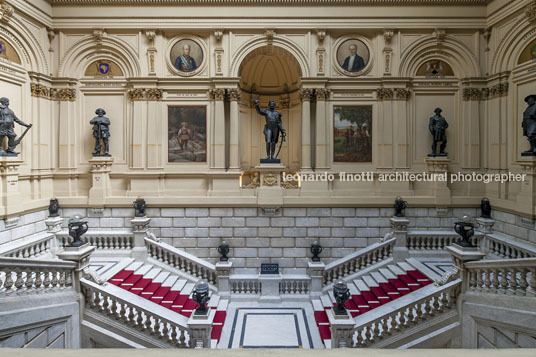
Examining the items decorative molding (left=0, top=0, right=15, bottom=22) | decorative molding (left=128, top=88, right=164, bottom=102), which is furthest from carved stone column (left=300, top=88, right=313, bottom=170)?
decorative molding (left=0, top=0, right=15, bottom=22)

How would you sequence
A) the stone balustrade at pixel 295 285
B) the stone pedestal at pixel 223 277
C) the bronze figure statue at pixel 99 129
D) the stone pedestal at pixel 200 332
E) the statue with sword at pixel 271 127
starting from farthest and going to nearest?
the bronze figure statue at pixel 99 129 < the statue with sword at pixel 271 127 < the stone balustrade at pixel 295 285 < the stone pedestal at pixel 223 277 < the stone pedestal at pixel 200 332

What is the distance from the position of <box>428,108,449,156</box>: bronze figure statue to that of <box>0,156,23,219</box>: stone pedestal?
52.2ft

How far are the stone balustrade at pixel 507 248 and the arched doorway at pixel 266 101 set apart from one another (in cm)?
860

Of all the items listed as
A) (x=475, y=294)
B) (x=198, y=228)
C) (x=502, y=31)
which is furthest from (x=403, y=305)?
(x=502, y=31)

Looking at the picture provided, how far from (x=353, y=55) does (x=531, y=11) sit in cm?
623

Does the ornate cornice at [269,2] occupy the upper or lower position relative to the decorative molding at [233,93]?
upper

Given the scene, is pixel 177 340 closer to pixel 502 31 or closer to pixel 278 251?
pixel 278 251

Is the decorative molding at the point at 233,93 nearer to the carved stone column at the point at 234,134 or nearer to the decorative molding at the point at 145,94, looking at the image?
the carved stone column at the point at 234,134

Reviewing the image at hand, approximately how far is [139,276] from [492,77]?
15.8 m

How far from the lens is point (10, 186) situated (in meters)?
10.5

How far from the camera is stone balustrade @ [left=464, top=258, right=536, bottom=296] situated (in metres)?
6.19

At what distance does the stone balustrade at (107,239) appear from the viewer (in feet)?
40.1

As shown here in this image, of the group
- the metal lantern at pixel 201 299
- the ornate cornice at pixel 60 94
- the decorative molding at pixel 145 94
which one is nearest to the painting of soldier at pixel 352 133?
the decorative molding at pixel 145 94

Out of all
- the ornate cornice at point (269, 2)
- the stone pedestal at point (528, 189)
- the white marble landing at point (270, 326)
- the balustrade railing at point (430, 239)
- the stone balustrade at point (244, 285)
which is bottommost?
the white marble landing at point (270, 326)
